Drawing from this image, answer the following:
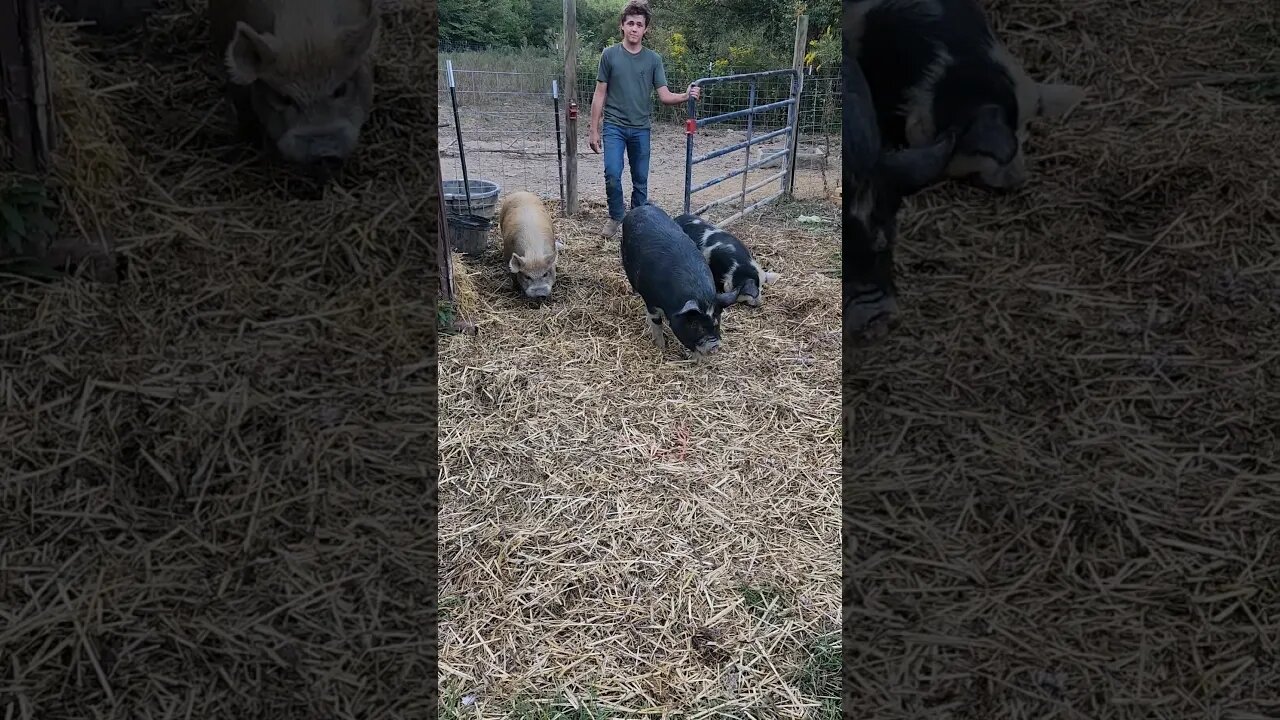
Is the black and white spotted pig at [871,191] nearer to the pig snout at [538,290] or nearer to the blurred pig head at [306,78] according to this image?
the blurred pig head at [306,78]

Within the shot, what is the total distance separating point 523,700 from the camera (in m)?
2.29

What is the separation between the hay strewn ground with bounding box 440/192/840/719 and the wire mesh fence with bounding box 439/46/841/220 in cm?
388

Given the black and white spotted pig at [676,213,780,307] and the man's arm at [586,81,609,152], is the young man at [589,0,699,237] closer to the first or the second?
the man's arm at [586,81,609,152]

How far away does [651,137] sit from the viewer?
12.7 meters

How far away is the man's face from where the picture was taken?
6.21 m

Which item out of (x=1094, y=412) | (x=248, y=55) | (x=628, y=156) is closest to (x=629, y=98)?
(x=628, y=156)

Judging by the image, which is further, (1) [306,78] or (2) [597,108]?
(2) [597,108]

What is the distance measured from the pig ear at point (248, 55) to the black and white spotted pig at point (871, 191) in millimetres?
1922

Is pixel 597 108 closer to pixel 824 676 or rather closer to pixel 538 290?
pixel 538 290

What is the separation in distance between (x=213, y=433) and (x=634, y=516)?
62.7 inches

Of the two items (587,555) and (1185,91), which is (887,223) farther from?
(587,555)

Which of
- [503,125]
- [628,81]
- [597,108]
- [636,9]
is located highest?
[636,9]

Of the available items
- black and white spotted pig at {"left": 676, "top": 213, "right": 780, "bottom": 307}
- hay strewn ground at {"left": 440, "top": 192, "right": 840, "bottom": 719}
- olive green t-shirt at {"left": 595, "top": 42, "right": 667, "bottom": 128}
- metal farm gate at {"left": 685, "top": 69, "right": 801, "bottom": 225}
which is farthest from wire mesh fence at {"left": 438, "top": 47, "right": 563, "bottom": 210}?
hay strewn ground at {"left": 440, "top": 192, "right": 840, "bottom": 719}

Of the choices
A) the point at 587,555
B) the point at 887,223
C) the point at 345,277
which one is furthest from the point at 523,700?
the point at 887,223
